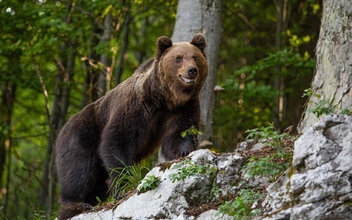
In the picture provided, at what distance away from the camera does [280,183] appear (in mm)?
5016

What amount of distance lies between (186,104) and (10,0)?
20.5 ft

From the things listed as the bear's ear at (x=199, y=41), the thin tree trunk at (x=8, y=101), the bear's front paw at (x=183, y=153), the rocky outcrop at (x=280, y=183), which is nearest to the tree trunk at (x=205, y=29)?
the bear's ear at (x=199, y=41)

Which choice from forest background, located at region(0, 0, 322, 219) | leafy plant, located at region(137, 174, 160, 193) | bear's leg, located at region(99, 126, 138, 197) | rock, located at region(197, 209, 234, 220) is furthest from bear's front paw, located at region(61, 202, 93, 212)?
forest background, located at region(0, 0, 322, 219)

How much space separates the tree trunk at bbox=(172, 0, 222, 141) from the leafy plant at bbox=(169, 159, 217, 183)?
11.8 feet

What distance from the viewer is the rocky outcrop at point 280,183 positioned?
451 centimetres

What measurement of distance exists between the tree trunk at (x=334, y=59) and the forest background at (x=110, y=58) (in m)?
4.28

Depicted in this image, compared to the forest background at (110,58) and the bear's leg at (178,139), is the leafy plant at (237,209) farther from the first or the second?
the forest background at (110,58)

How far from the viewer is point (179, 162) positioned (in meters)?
6.10

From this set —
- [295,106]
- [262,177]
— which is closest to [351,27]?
[262,177]

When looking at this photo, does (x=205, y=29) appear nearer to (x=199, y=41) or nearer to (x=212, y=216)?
(x=199, y=41)

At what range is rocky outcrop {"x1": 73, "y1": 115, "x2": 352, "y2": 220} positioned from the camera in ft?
14.8

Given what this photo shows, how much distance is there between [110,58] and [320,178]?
1116 centimetres

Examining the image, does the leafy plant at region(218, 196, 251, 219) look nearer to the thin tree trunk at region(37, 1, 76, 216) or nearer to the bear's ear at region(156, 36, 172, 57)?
the bear's ear at region(156, 36, 172, 57)

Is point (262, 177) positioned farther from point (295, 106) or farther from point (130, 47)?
point (130, 47)
